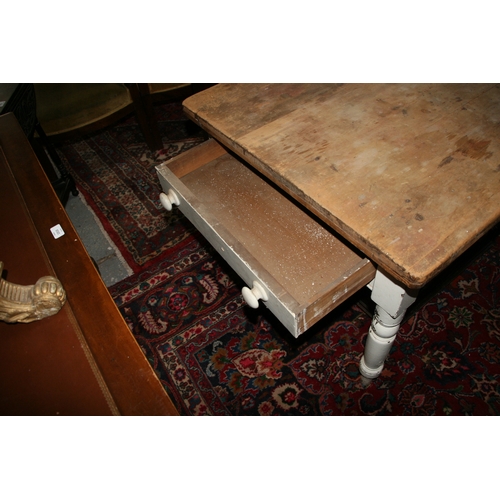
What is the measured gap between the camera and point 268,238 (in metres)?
0.87

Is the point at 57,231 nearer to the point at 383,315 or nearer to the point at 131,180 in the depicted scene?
the point at 383,315

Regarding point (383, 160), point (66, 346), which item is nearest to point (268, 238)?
point (383, 160)

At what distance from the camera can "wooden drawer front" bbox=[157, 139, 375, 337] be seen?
2.18 feet

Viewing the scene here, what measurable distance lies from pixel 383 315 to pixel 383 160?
0.32 metres

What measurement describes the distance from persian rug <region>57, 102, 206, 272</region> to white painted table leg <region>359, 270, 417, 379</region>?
35.1 inches

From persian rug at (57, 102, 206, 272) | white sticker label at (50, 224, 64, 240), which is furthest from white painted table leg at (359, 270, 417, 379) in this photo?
persian rug at (57, 102, 206, 272)

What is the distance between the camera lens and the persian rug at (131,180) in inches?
61.0

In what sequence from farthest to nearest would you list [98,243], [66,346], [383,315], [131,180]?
[131,180], [98,243], [383,315], [66,346]

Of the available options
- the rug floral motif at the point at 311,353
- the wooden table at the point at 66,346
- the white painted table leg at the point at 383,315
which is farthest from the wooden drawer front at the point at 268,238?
the rug floral motif at the point at 311,353

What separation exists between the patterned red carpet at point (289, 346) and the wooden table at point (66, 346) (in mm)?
538

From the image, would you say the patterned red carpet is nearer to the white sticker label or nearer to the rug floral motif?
the rug floral motif

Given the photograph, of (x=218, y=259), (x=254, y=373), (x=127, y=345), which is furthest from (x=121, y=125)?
(x=127, y=345)

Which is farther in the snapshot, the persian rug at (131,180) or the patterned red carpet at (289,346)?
the persian rug at (131,180)

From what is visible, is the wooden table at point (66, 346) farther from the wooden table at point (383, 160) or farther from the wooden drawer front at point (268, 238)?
the wooden table at point (383, 160)
